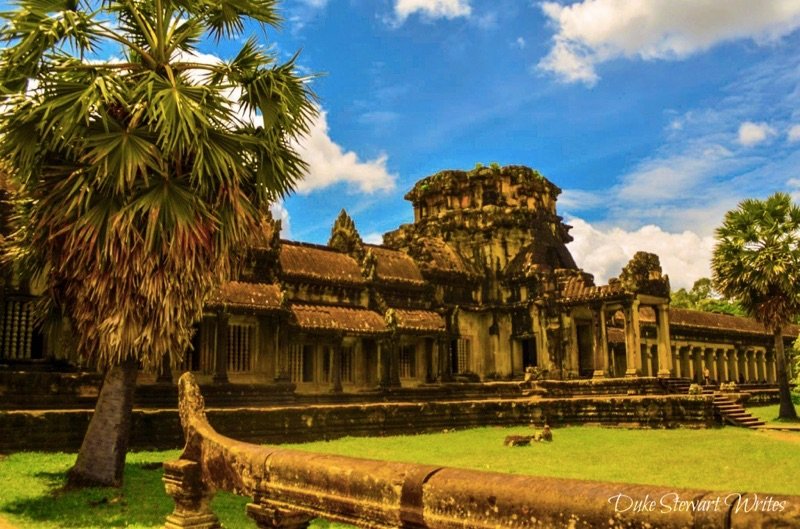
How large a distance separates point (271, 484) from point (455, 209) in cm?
3092

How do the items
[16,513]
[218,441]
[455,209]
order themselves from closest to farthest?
[218,441], [16,513], [455,209]

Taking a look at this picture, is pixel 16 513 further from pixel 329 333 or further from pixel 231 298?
pixel 329 333

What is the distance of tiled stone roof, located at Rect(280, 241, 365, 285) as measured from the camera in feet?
86.5

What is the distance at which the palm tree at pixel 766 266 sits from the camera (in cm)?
2550

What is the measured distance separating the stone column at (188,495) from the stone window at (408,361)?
22475 millimetres

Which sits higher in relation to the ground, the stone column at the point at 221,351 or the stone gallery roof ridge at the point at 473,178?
the stone gallery roof ridge at the point at 473,178

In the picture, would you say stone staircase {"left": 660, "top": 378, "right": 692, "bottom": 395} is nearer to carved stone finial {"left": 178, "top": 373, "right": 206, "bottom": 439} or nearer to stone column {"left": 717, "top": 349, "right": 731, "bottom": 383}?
carved stone finial {"left": 178, "top": 373, "right": 206, "bottom": 439}

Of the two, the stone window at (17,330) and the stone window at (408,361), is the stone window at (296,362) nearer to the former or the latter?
the stone window at (408,361)

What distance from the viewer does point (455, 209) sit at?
3566 cm

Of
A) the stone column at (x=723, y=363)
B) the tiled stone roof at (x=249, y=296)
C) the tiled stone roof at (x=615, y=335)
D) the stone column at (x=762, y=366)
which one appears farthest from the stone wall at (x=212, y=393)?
the stone column at (x=762, y=366)

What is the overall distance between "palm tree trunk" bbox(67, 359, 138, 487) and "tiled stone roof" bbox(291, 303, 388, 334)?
12880 millimetres

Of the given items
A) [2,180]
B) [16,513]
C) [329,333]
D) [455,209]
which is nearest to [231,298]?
[329,333]

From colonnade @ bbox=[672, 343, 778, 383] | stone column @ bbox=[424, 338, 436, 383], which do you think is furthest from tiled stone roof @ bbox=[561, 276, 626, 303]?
colonnade @ bbox=[672, 343, 778, 383]

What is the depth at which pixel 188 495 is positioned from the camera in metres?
6.46
